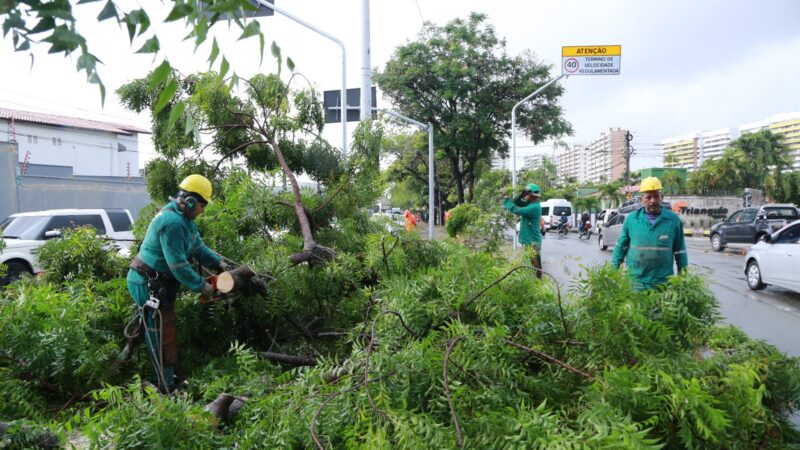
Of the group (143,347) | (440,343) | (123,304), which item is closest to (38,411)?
(143,347)

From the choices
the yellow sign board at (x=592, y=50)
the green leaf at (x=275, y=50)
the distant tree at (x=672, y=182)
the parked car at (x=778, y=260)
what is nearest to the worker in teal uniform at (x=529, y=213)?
the green leaf at (x=275, y=50)

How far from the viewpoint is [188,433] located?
2.34m

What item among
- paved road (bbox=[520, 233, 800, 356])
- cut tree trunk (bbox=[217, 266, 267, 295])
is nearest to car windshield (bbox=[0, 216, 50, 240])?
cut tree trunk (bbox=[217, 266, 267, 295])

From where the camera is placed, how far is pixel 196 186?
425cm

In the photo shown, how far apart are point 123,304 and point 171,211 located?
3.25 feet

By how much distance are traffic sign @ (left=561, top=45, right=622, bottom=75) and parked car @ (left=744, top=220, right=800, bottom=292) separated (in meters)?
8.38

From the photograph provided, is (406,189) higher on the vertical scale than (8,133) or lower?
lower

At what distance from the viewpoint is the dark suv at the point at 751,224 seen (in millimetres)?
19172

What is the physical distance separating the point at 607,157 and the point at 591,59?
131398 millimetres

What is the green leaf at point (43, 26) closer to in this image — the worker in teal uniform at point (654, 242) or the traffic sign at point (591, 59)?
the worker in teal uniform at point (654, 242)

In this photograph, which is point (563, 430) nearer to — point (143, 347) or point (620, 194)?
point (143, 347)

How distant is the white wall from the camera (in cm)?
3441

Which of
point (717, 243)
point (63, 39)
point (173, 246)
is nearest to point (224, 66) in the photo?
point (63, 39)

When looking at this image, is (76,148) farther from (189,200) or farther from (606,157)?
(606,157)
